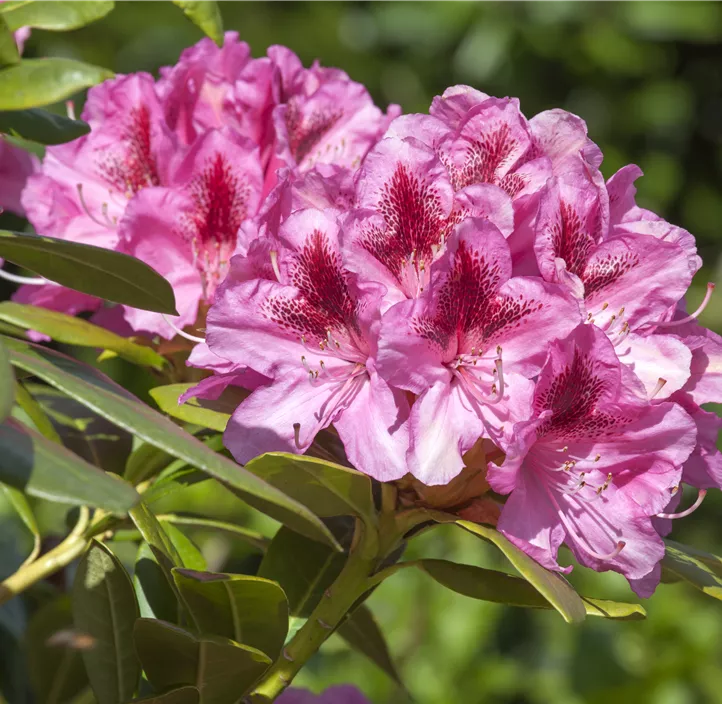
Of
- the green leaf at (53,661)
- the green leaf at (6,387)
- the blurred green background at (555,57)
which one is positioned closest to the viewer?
the green leaf at (6,387)

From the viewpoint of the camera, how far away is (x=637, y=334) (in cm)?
73

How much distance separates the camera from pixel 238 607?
2.37ft

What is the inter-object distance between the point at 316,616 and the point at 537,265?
27cm

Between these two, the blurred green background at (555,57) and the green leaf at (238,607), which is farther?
the blurred green background at (555,57)

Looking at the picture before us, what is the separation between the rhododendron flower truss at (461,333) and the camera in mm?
670

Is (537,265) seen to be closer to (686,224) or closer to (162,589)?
(162,589)

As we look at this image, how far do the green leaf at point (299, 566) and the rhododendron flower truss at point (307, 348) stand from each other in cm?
15

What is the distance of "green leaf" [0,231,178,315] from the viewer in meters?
0.70

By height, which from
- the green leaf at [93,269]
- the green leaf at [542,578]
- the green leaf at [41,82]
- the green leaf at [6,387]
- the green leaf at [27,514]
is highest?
the green leaf at [41,82]

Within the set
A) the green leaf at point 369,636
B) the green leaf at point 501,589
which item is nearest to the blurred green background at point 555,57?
the green leaf at point 369,636

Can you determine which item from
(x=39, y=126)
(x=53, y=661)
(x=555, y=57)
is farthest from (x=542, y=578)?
(x=555, y=57)

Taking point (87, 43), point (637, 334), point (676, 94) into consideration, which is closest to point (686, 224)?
point (676, 94)

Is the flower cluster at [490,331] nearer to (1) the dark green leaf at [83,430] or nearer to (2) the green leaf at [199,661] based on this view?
(2) the green leaf at [199,661]

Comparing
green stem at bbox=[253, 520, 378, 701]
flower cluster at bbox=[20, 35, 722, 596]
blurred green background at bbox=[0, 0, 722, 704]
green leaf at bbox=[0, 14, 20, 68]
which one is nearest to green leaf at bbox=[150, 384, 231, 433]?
flower cluster at bbox=[20, 35, 722, 596]
